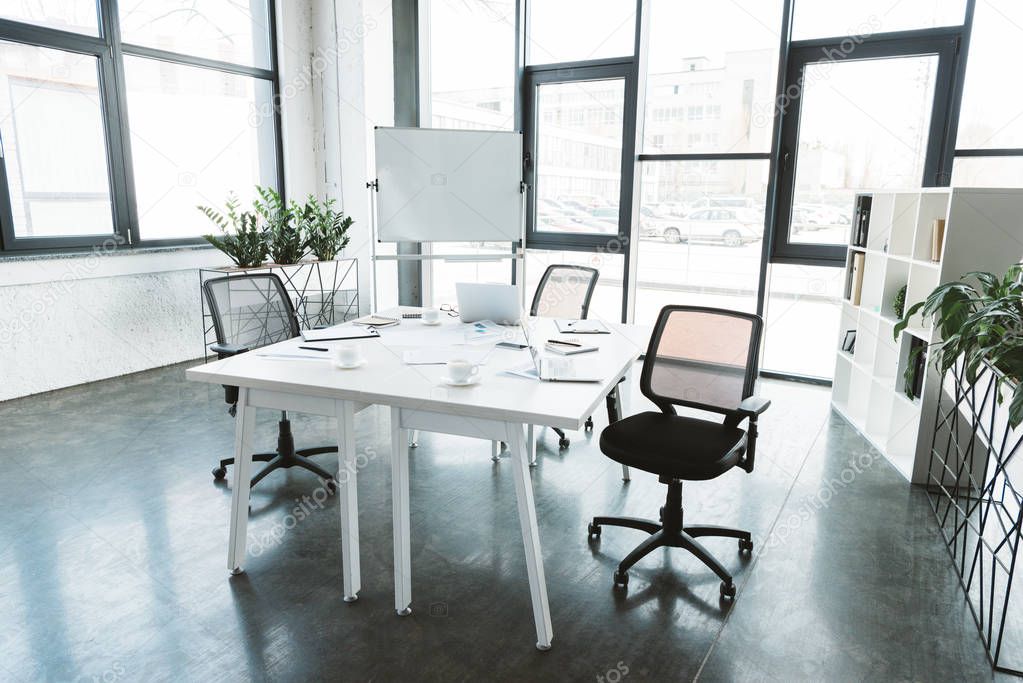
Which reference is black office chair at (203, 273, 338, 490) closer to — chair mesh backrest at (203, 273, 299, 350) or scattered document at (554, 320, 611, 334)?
chair mesh backrest at (203, 273, 299, 350)

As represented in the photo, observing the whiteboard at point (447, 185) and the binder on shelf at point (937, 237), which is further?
the whiteboard at point (447, 185)

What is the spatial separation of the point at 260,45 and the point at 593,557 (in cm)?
559

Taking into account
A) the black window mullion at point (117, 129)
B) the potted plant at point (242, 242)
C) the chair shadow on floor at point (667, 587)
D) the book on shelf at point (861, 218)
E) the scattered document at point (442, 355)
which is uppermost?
the black window mullion at point (117, 129)

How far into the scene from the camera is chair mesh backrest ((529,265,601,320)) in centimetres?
410

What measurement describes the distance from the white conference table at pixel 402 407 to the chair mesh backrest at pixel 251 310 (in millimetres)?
754

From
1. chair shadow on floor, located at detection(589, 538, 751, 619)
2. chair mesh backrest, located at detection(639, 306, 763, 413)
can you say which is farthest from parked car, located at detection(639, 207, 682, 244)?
chair shadow on floor, located at detection(589, 538, 751, 619)

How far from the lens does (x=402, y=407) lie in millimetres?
2234

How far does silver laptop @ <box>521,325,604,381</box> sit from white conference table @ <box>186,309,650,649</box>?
34 millimetres

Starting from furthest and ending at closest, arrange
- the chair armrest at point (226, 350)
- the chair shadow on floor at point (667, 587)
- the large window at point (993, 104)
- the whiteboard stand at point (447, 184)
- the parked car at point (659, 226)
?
the parked car at point (659, 226) → the whiteboard stand at point (447, 184) → the large window at point (993, 104) → the chair armrest at point (226, 350) → the chair shadow on floor at point (667, 587)

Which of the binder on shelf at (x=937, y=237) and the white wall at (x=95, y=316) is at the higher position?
the binder on shelf at (x=937, y=237)

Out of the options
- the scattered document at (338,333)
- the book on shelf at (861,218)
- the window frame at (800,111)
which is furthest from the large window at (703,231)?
the scattered document at (338,333)

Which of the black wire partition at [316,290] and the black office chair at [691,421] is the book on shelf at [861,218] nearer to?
the black office chair at [691,421]

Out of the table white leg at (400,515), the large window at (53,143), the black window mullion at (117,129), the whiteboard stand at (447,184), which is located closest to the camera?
the table white leg at (400,515)

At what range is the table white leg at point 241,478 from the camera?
8.04 feet
